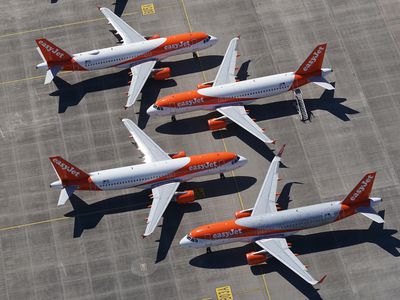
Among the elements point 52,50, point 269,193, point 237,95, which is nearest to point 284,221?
point 269,193

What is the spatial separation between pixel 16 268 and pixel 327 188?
42735 mm

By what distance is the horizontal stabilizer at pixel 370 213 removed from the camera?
10094cm

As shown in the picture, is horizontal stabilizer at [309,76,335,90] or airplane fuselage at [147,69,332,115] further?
horizontal stabilizer at [309,76,335,90]

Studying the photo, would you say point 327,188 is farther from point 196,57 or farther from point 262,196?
point 196,57

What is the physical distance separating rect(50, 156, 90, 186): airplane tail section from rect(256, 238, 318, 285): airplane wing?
25.0 metres

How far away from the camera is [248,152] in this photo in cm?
11000

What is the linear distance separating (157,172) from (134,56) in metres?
20.8

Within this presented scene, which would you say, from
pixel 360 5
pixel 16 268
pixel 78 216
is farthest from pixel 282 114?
pixel 16 268

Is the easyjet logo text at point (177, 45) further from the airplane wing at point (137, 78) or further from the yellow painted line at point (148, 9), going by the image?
the yellow painted line at point (148, 9)

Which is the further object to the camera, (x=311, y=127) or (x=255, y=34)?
(x=255, y=34)

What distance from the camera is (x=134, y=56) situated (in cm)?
11562

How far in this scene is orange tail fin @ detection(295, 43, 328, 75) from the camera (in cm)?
11126

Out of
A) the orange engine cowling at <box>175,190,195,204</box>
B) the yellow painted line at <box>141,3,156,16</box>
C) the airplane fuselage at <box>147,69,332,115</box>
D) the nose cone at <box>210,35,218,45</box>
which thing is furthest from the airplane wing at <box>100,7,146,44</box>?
the orange engine cowling at <box>175,190,195,204</box>

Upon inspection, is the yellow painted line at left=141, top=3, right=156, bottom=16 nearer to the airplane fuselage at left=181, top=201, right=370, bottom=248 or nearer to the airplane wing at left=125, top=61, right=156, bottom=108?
the airplane wing at left=125, top=61, right=156, bottom=108
